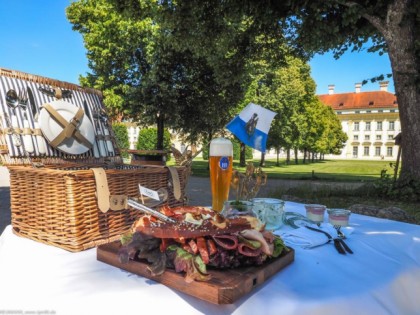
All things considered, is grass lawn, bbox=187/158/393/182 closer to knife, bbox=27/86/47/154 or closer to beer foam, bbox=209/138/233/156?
beer foam, bbox=209/138/233/156

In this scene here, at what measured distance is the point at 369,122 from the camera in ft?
221

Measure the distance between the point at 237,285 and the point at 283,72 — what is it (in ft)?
69.8

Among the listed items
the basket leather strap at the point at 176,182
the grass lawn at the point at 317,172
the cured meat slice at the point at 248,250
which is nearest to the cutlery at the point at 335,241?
the cured meat slice at the point at 248,250

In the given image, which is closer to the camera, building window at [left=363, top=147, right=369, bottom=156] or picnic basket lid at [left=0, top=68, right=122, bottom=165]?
picnic basket lid at [left=0, top=68, right=122, bottom=165]

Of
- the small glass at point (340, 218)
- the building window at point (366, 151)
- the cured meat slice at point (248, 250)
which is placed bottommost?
the building window at point (366, 151)

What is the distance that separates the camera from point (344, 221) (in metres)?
1.30

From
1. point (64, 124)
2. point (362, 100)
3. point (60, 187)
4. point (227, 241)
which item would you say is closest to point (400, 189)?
point (64, 124)

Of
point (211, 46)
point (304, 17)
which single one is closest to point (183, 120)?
point (211, 46)

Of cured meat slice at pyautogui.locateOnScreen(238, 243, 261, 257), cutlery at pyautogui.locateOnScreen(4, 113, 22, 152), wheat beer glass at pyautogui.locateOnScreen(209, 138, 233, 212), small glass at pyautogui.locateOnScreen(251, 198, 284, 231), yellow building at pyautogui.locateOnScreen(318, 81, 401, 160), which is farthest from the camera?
yellow building at pyautogui.locateOnScreen(318, 81, 401, 160)

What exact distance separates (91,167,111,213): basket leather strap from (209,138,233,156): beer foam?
0.52 meters

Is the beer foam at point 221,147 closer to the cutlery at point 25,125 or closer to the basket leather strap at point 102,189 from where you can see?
the basket leather strap at point 102,189

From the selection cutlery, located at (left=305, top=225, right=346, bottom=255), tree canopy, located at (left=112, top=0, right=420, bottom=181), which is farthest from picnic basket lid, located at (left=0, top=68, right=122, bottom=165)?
tree canopy, located at (left=112, top=0, right=420, bottom=181)

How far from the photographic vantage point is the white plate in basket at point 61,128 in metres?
1.77

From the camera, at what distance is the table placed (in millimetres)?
703
